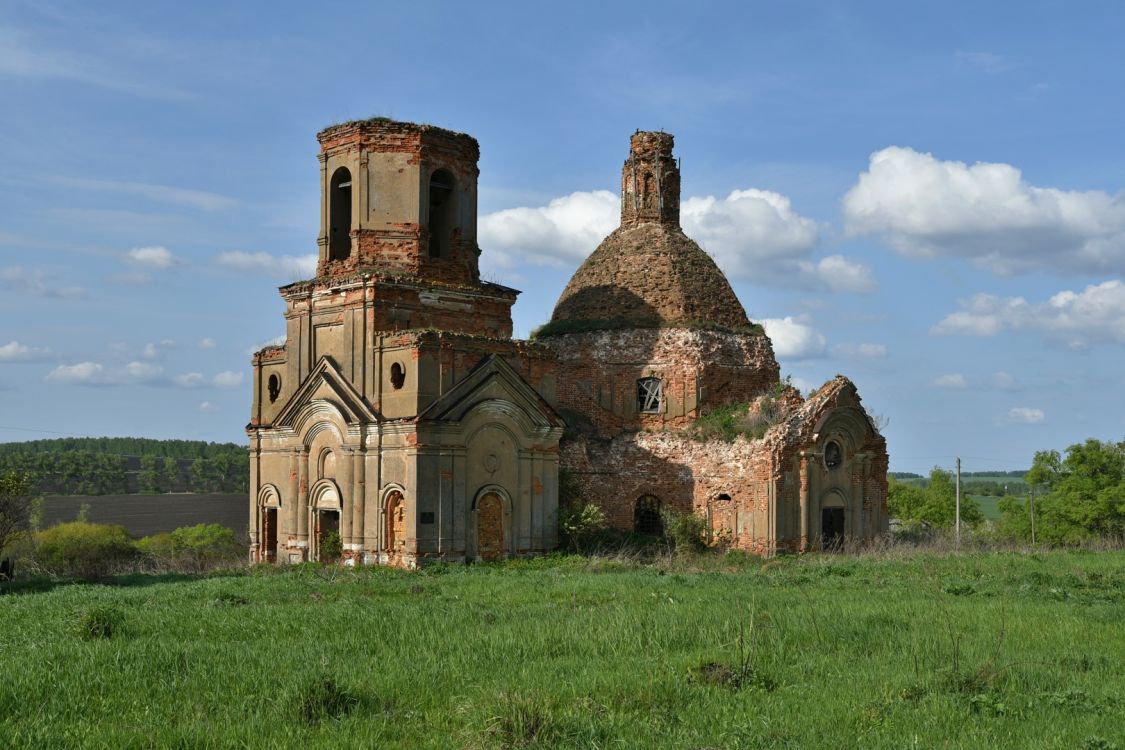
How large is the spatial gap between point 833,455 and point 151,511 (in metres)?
77.0

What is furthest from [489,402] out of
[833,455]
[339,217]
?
[833,455]

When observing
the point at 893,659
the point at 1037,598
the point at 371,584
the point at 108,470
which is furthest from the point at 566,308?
the point at 108,470

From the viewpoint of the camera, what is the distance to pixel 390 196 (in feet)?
85.9

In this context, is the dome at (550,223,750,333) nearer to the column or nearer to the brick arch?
the column

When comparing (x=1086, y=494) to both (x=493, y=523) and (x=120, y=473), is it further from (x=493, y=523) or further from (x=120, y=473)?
(x=120, y=473)

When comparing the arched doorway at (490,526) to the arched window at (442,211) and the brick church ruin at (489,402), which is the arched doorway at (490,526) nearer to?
the brick church ruin at (489,402)

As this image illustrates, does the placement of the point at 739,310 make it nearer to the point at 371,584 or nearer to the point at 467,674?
the point at 371,584

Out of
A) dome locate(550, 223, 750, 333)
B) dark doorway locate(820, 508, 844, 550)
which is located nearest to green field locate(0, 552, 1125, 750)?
dark doorway locate(820, 508, 844, 550)

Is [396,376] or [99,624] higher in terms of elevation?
[396,376]

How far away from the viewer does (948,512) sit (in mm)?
58781

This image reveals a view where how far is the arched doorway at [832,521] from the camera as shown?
29.0 m

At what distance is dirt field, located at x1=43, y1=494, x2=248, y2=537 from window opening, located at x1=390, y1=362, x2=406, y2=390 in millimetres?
45575

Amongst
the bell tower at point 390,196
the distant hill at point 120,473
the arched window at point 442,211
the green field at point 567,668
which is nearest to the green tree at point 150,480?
the distant hill at point 120,473

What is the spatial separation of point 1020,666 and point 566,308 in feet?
73.5
